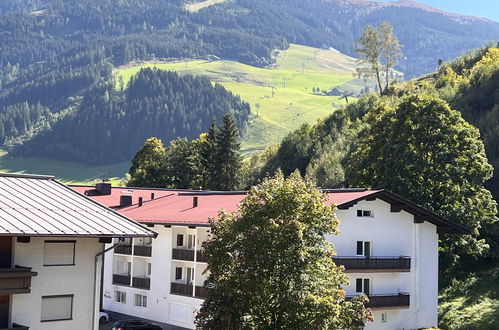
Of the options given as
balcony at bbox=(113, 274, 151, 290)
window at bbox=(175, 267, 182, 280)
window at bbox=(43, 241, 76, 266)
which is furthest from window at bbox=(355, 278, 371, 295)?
window at bbox=(43, 241, 76, 266)

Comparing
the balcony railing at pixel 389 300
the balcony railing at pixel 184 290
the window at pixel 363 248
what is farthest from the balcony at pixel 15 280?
the window at pixel 363 248

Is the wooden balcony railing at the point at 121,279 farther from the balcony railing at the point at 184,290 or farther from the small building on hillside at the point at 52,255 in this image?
the small building on hillside at the point at 52,255

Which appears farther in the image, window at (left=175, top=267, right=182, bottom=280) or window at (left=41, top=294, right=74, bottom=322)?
window at (left=175, top=267, right=182, bottom=280)

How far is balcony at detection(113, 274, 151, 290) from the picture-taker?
63906 millimetres

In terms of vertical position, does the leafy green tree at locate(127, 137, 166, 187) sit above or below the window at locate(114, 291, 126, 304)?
above

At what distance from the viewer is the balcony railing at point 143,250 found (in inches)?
2498

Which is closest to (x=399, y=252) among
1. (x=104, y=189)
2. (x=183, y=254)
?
(x=183, y=254)

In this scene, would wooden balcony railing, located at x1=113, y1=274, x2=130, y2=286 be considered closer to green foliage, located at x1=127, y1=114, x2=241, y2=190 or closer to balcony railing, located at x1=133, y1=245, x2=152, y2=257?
balcony railing, located at x1=133, y1=245, x2=152, y2=257

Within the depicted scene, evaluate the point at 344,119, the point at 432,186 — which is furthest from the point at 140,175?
the point at 432,186

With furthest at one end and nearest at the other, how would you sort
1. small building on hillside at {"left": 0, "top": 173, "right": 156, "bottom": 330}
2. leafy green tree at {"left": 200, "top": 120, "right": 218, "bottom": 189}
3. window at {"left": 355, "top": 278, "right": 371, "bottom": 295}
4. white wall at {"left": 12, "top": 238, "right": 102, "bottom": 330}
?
leafy green tree at {"left": 200, "top": 120, "right": 218, "bottom": 189}
window at {"left": 355, "top": 278, "right": 371, "bottom": 295}
white wall at {"left": 12, "top": 238, "right": 102, "bottom": 330}
small building on hillside at {"left": 0, "top": 173, "right": 156, "bottom": 330}

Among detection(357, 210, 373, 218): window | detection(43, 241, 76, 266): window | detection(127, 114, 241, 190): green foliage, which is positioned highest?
detection(127, 114, 241, 190): green foliage

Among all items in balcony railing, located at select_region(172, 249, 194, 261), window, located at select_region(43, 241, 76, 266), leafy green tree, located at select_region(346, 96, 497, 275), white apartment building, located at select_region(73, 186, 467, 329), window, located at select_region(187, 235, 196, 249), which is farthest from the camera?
leafy green tree, located at select_region(346, 96, 497, 275)

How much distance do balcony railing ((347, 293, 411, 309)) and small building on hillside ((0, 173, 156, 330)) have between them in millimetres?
24977

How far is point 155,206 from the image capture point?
6944cm
